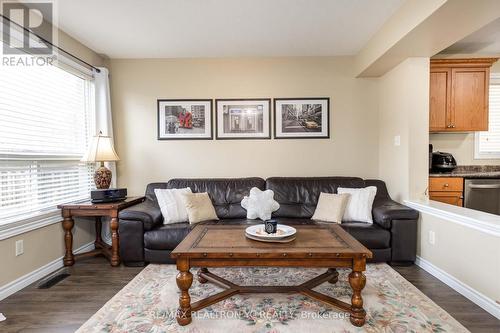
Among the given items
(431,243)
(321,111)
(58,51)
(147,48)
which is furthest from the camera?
(321,111)

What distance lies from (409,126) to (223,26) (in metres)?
2.39

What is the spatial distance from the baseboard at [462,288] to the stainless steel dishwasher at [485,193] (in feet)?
3.88

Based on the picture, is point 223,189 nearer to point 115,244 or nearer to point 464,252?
point 115,244

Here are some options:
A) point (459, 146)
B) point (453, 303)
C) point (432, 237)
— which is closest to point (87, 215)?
point (453, 303)

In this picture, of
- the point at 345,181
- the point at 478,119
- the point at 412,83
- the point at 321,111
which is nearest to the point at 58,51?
the point at 321,111

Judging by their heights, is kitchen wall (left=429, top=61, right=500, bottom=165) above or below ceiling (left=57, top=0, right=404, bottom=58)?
below

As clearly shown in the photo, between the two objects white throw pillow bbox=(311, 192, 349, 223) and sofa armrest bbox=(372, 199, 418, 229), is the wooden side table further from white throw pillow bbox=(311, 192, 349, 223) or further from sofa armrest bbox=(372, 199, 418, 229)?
sofa armrest bbox=(372, 199, 418, 229)

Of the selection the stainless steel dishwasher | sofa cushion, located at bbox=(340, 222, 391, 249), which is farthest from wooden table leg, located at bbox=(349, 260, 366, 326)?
the stainless steel dishwasher

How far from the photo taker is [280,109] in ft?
12.4

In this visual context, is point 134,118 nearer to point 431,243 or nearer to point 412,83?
point 412,83

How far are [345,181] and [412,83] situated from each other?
1372 millimetres

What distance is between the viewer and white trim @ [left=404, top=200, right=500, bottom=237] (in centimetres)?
199

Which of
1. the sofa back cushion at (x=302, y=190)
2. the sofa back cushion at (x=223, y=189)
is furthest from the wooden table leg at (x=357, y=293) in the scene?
the sofa back cushion at (x=223, y=189)

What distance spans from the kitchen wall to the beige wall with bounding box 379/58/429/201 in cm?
93
